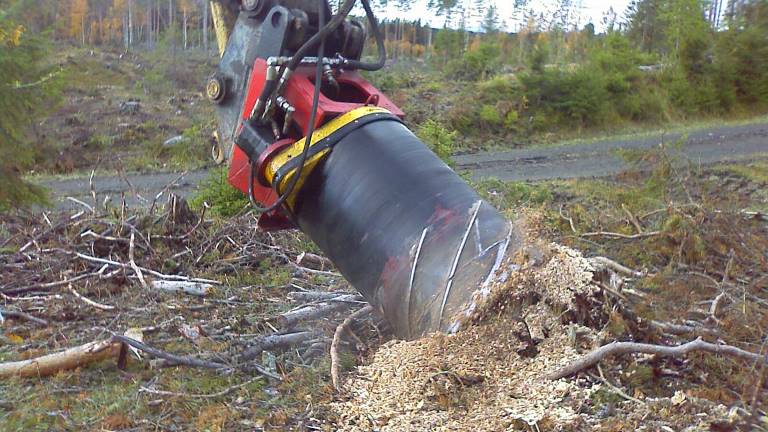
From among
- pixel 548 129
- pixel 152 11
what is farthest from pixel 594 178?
pixel 152 11

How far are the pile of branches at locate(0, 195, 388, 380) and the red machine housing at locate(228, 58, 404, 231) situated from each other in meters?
0.69

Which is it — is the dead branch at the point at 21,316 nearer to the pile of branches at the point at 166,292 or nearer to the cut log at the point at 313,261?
the pile of branches at the point at 166,292

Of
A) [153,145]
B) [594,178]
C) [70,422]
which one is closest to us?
[70,422]

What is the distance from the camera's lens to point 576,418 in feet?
6.98

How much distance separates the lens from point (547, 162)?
1605 centimetres

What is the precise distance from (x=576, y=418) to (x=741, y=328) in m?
1.62

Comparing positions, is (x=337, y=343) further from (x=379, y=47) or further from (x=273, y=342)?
(x=379, y=47)

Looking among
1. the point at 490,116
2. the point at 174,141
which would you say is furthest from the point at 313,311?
the point at 490,116

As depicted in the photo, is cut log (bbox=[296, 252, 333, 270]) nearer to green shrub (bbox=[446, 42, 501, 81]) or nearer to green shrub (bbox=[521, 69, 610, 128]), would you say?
green shrub (bbox=[521, 69, 610, 128])

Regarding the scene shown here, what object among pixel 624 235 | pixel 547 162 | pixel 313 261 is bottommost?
pixel 547 162

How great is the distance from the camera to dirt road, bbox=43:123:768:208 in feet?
47.3

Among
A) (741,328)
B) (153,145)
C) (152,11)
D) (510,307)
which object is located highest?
(152,11)

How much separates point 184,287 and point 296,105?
2047 millimetres

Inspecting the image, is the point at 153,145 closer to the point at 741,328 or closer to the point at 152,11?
the point at 741,328
